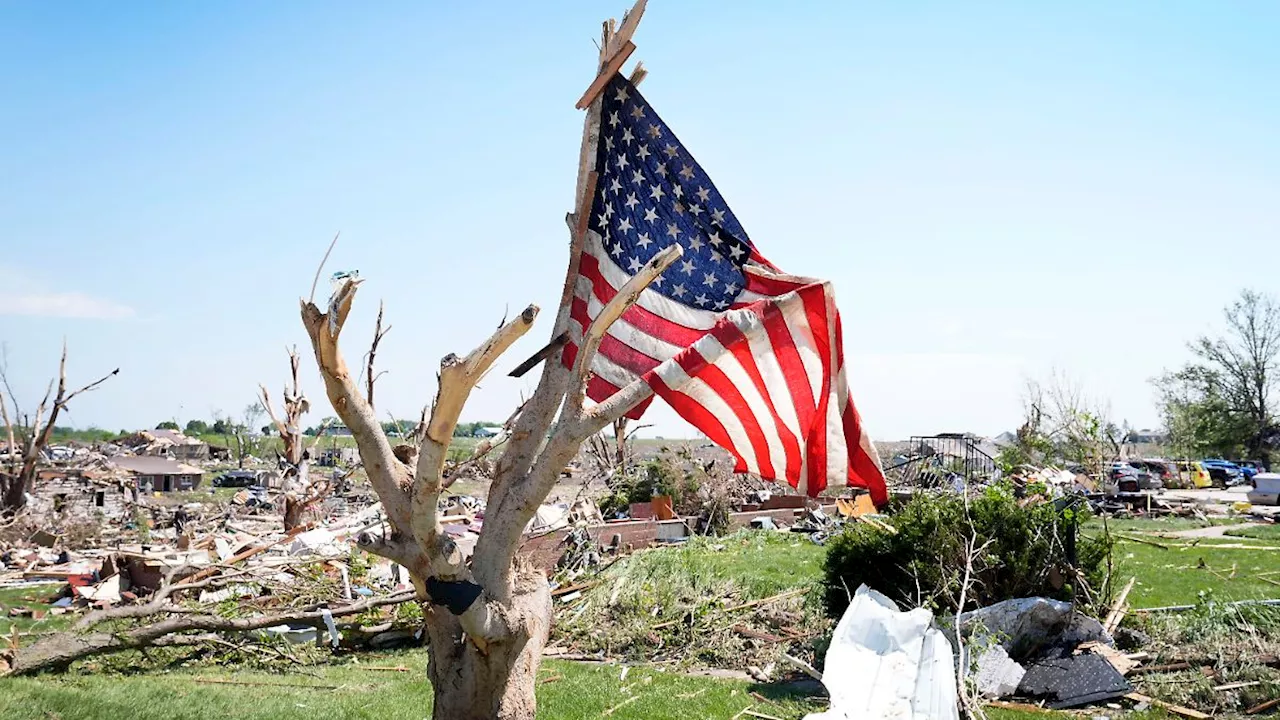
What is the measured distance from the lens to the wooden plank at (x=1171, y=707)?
25.3 ft

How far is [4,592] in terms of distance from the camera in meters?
16.0

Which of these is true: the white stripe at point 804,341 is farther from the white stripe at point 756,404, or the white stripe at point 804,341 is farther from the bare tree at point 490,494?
the bare tree at point 490,494

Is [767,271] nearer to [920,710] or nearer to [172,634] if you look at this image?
[920,710]

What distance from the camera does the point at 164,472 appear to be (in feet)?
152

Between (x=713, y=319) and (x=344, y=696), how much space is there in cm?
548

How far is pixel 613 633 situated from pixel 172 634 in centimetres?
500

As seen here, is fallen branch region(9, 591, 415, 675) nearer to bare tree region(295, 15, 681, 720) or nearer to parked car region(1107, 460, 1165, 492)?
bare tree region(295, 15, 681, 720)

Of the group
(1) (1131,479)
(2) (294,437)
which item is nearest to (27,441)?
(2) (294,437)

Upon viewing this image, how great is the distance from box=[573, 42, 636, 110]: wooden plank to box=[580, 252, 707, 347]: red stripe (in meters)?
0.99

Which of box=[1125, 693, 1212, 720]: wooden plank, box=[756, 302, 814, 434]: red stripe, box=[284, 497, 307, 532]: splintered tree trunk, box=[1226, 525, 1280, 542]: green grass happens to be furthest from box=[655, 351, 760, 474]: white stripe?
box=[1226, 525, 1280, 542]: green grass

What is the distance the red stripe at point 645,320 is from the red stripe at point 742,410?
1.27 ft

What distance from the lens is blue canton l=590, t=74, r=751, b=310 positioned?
19.9 feet

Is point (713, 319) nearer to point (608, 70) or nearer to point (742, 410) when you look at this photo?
point (742, 410)

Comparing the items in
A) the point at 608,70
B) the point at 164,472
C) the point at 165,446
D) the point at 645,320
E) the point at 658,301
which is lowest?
the point at 164,472
